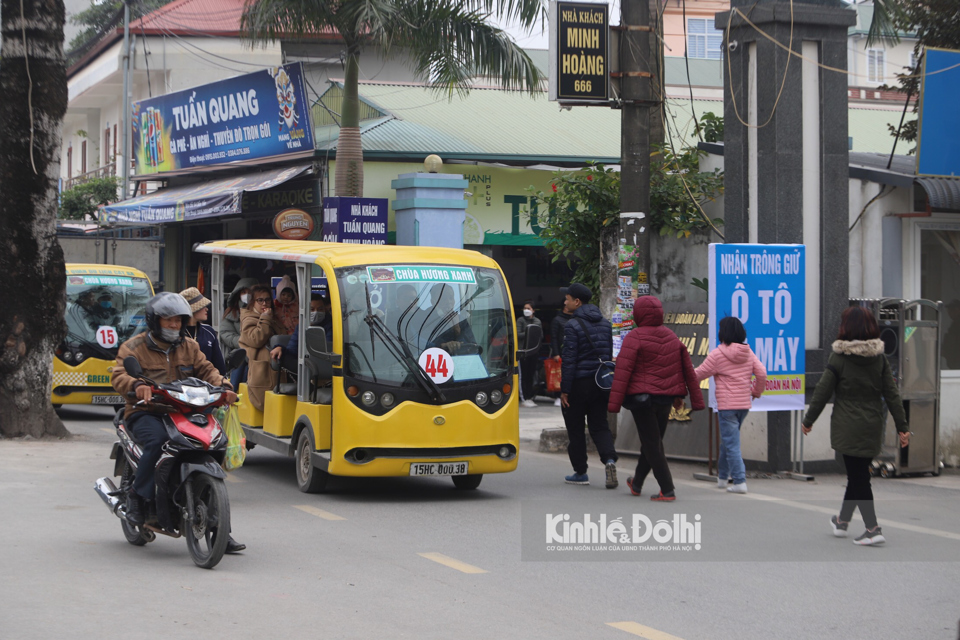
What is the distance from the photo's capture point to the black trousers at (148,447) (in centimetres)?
717

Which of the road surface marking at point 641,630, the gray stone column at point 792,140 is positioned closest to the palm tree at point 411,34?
the gray stone column at point 792,140

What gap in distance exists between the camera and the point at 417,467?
9.70m

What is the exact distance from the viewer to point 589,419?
10.9m

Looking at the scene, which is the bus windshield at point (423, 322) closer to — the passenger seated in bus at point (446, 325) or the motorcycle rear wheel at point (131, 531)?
the passenger seated in bus at point (446, 325)

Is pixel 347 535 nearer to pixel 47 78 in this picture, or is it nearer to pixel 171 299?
pixel 171 299

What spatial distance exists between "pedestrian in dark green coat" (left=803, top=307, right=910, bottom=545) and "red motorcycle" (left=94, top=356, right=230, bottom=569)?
4242mm

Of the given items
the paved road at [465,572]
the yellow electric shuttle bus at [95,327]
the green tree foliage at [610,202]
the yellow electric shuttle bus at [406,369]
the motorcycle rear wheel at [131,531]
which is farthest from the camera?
the yellow electric shuttle bus at [95,327]

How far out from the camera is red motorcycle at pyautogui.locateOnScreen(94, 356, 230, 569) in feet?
22.8

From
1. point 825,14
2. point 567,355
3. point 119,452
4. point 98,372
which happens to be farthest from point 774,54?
point 98,372

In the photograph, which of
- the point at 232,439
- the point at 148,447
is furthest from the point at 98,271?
the point at 148,447

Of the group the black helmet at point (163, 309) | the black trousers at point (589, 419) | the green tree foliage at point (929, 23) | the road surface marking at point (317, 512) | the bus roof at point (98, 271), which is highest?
the green tree foliage at point (929, 23)

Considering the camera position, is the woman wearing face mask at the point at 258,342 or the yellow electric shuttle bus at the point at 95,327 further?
the yellow electric shuttle bus at the point at 95,327

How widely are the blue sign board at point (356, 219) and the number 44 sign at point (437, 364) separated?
8318mm

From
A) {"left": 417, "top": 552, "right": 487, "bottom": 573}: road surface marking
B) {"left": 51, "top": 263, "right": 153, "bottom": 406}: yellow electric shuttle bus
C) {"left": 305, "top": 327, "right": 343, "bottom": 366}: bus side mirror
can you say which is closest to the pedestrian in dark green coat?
{"left": 417, "top": 552, "right": 487, "bottom": 573}: road surface marking
